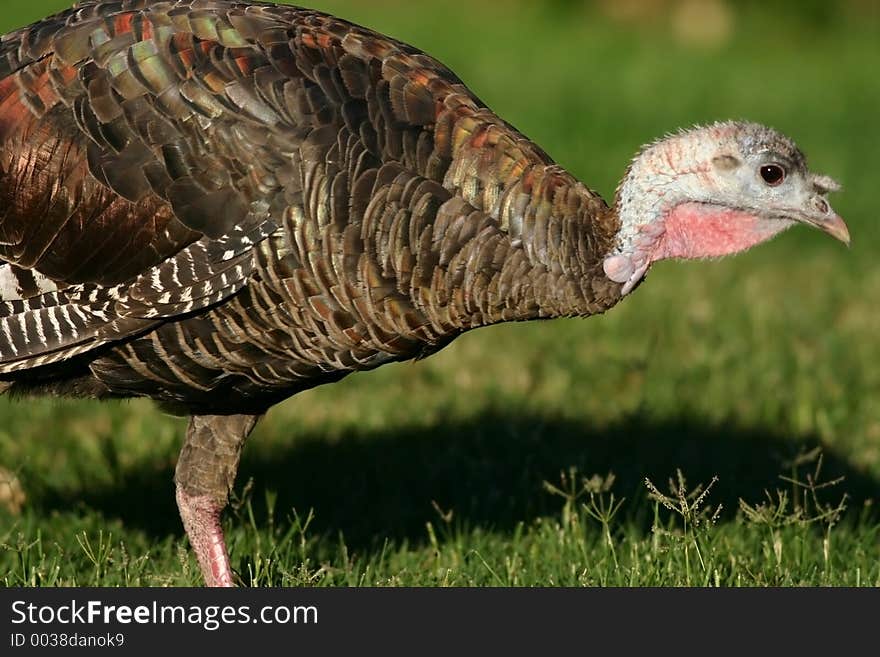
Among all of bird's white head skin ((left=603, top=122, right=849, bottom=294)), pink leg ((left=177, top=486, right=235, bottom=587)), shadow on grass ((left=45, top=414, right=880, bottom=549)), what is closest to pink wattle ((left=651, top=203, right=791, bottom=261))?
bird's white head skin ((left=603, top=122, right=849, bottom=294))

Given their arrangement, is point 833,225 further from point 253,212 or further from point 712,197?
point 253,212

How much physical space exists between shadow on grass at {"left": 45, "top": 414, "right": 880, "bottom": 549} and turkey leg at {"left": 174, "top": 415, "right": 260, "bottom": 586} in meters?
0.53

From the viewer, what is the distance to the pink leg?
15.1 ft

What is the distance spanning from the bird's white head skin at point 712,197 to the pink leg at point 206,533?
146 cm

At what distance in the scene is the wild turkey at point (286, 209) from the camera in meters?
4.05

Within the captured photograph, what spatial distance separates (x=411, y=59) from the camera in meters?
4.39

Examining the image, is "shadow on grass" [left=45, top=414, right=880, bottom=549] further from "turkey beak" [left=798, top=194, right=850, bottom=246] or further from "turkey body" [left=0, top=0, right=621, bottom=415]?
"turkey beak" [left=798, top=194, right=850, bottom=246]

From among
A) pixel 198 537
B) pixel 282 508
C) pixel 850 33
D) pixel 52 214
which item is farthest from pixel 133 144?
pixel 850 33

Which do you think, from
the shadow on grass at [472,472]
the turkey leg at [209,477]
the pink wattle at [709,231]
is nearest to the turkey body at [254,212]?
the pink wattle at [709,231]

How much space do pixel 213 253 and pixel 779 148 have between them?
1549 mm

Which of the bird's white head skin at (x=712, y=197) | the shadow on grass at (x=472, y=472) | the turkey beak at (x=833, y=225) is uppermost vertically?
the bird's white head skin at (x=712, y=197)

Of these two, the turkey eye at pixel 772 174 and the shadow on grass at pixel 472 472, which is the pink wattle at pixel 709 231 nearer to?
the turkey eye at pixel 772 174

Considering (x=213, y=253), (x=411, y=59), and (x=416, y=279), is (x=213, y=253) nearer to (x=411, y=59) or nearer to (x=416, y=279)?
(x=416, y=279)

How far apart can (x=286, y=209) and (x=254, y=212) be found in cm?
9
